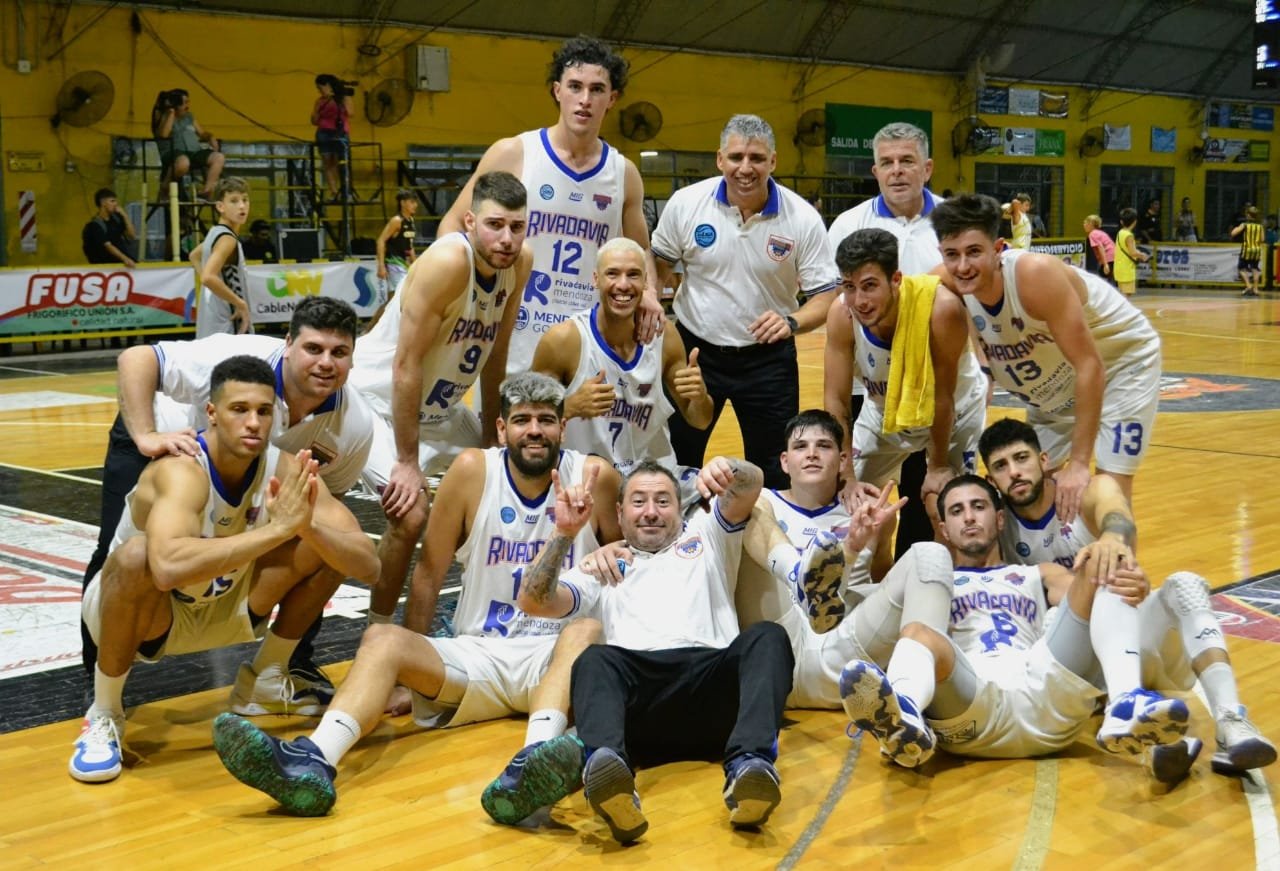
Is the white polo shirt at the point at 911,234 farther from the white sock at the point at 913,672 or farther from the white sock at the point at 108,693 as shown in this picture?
the white sock at the point at 108,693

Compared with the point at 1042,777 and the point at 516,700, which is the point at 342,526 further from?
the point at 1042,777

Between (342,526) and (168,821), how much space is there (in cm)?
112

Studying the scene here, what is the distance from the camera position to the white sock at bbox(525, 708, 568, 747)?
439 centimetres

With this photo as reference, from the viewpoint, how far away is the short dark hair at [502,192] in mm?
5395

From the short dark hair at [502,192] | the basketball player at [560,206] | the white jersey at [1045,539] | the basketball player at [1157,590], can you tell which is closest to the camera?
the basketball player at [1157,590]

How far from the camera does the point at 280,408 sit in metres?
5.06

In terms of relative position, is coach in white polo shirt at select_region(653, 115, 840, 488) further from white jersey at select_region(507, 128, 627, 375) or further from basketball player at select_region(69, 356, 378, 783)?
basketball player at select_region(69, 356, 378, 783)

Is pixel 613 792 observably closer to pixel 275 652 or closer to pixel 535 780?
pixel 535 780

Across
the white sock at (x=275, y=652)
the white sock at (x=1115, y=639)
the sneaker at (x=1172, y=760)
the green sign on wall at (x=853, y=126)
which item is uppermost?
the green sign on wall at (x=853, y=126)

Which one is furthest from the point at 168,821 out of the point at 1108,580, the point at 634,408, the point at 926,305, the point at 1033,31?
the point at 1033,31

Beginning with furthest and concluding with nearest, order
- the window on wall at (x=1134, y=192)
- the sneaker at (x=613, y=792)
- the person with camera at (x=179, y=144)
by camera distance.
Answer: the window on wall at (x=1134, y=192)
the person with camera at (x=179, y=144)
the sneaker at (x=613, y=792)

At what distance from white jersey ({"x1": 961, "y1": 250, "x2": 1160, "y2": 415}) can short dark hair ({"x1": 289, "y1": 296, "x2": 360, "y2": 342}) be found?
239cm

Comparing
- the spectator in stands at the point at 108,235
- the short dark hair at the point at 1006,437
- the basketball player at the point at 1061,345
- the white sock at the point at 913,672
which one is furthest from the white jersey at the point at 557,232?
the spectator in stands at the point at 108,235

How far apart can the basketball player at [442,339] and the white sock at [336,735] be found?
81 centimetres
